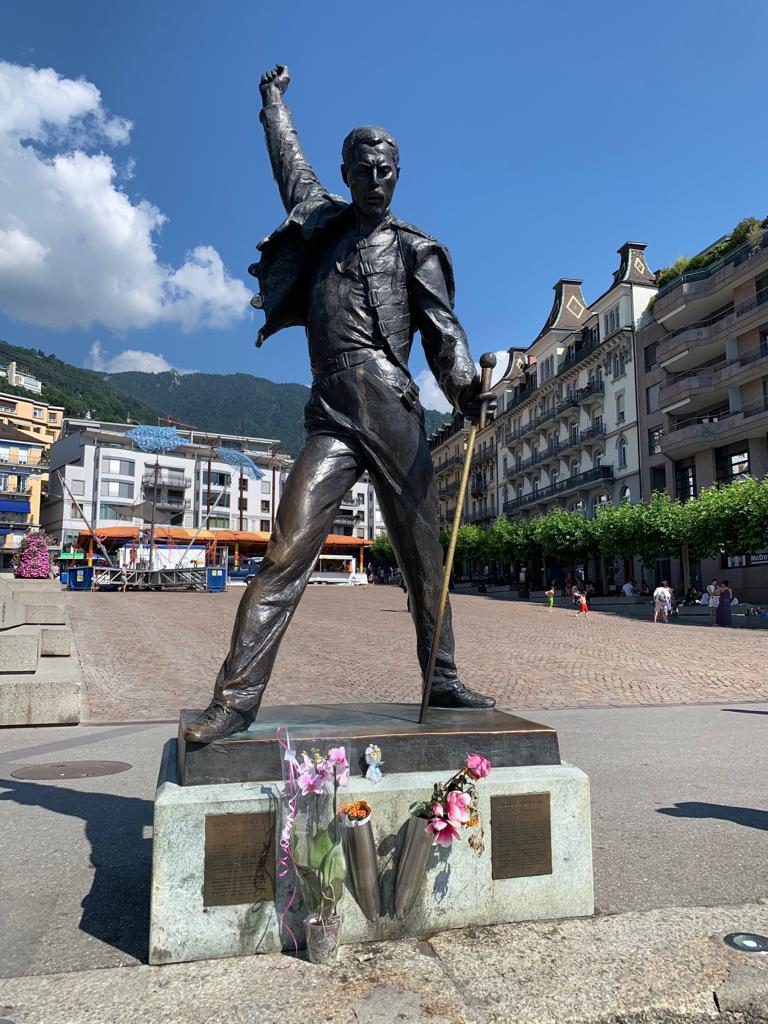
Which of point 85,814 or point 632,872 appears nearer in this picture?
point 632,872

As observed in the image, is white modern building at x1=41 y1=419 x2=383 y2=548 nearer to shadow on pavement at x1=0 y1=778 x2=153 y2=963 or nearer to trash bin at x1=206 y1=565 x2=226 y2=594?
trash bin at x1=206 y1=565 x2=226 y2=594

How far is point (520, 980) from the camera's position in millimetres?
2346

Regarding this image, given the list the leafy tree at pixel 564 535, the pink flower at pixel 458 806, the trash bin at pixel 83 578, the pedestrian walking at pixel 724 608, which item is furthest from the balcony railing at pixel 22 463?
the pink flower at pixel 458 806

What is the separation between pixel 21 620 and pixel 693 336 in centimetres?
3537

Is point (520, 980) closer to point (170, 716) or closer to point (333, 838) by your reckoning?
point (333, 838)

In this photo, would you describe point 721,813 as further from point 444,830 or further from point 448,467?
point 448,467

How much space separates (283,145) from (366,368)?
5.32 ft

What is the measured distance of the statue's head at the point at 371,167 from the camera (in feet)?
11.8

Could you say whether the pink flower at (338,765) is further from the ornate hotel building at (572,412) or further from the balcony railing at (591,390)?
the balcony railing at (591,390)

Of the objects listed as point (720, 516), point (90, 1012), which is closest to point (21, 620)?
point (90, 1012)

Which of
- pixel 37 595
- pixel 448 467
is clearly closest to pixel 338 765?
pixel 37 595

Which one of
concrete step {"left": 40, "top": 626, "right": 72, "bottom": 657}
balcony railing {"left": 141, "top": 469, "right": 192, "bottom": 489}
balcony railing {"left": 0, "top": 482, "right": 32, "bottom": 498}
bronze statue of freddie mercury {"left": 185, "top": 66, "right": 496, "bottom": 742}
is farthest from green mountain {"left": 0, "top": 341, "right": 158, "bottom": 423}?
bronze statue of freddie mercury {"left": 185, "top": 66, "right": 496, "bottom": 742}

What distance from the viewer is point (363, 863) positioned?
8.52 ft

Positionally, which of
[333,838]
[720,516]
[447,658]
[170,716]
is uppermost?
[720,516]
